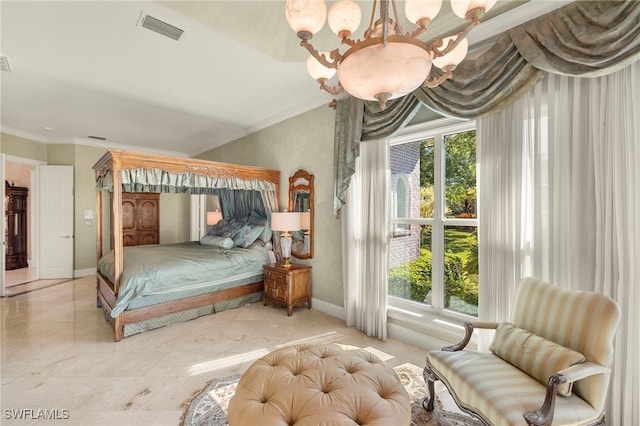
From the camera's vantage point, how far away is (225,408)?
2002 mm

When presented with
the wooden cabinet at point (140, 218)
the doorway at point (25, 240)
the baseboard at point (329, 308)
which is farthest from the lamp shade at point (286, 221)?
the wooden cabinet at point (140, 218)

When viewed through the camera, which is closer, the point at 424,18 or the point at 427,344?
the point at 424,18

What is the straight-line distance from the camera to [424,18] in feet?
4.03

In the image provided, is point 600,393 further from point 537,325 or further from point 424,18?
point 424,18

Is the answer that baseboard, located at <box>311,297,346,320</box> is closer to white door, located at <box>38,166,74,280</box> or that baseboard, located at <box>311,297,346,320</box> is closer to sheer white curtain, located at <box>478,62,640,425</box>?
sheer white curtain, located at <box>478,62,640,425</box>

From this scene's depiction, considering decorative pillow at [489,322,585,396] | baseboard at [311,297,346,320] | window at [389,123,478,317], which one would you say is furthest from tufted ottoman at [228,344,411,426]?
baseboard at [311,297,346,320]

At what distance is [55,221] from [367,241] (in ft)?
20.7

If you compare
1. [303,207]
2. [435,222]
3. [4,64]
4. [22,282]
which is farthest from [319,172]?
[22,282]

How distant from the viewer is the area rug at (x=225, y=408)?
6.18 ft

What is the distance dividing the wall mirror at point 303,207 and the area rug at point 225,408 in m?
2.04

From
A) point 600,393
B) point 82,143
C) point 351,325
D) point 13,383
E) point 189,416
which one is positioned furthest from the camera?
point 82,143

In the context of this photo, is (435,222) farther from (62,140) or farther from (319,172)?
(62,140)

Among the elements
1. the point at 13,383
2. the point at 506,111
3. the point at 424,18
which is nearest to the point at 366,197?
the point at 506,111

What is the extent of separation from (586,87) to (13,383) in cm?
Answer: 479
